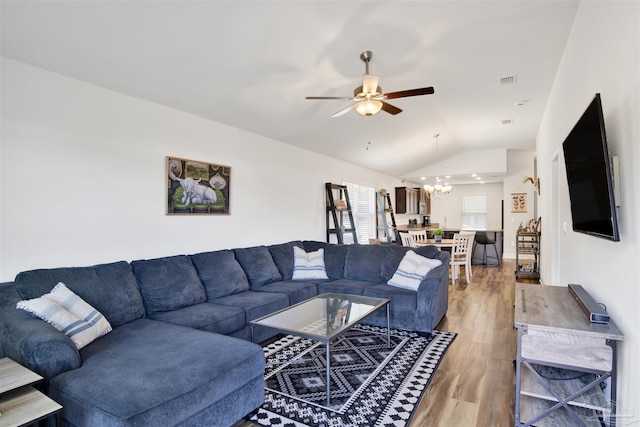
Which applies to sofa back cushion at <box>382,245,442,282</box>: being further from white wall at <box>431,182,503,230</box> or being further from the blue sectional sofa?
white wall at <box>431,182,503,230</box>

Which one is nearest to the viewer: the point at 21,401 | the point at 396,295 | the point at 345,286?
the point at 21,401

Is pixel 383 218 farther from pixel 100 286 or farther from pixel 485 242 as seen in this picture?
pixel 100 286

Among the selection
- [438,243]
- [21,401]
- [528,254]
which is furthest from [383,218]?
[21,401]

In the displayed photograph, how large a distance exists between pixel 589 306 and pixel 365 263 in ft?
8.98

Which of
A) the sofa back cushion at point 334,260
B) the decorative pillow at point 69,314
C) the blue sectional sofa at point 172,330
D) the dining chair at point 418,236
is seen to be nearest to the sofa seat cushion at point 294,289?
the blue sectional sofa at point 172,330

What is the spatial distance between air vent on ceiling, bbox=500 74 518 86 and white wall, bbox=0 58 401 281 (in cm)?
342

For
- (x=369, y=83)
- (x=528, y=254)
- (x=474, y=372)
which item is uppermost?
(x=369, y=83)

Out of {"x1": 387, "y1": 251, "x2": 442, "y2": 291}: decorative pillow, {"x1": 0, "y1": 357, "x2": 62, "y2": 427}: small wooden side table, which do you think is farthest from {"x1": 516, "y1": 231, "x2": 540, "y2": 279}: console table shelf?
{"x1": 0, "y1": 357, "x2": 62, "y2": 427}: small wooden side table

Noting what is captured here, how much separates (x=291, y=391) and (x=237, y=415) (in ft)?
1.82

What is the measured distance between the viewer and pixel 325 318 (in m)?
2.99

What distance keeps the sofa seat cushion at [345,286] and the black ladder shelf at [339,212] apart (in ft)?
6.08

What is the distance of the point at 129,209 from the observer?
335 centimetres

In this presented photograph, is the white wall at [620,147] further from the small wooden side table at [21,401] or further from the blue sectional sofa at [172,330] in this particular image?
the small wooden side table at [21,401]

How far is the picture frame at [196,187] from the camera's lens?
3.74m
